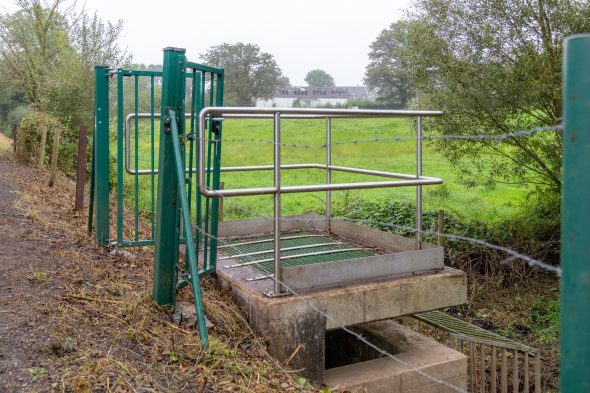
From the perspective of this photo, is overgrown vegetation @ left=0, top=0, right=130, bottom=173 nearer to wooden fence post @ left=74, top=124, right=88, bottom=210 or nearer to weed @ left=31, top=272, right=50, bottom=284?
wooden fence post @ left=74, top=124, right=88, bottom=210

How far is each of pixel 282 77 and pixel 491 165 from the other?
1736 inches

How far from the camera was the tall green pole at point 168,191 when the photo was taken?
4145 millimetres

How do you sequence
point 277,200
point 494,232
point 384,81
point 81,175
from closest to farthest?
1. point 277,200
2. point 81,175
3. point 494,232
4. point 384,81

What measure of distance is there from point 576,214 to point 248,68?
50.4 meters

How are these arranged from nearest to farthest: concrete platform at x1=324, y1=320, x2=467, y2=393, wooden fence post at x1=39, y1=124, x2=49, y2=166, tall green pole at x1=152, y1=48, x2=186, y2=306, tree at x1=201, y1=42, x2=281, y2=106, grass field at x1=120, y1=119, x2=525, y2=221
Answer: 1. tall green pole at x1=152, y1=48, x2=186, y2=306
2. concrete platform at x1=324, y1=320, x2=467, y2=393
3. grass field at x1=120, y1=119, x2=525, y2=221
4. wooden fence post at x1=39, y1=124, x2=49, y2=166
5. tree at x1=201, y1=42, x2=281, y2=106

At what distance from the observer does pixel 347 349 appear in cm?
595

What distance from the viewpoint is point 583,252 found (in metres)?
1.62

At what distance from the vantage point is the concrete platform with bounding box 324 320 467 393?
4.38 meters

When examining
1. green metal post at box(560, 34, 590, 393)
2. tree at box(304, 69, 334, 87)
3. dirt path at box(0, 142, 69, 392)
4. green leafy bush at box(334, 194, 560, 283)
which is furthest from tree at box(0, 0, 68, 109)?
tree at box(304, 69, 334, 87)

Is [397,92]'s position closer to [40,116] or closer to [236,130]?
[236,130]

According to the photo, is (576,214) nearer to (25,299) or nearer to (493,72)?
(25,299)

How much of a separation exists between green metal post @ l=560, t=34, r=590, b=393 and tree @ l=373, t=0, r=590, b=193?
8.27m

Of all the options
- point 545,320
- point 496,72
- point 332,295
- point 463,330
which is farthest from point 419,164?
point 496,72

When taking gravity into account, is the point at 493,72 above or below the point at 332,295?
above
